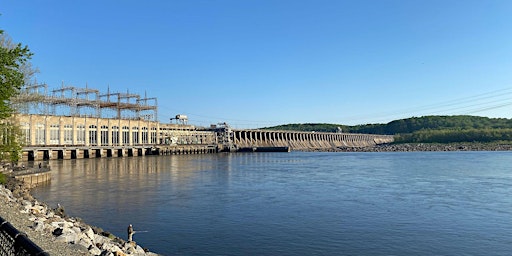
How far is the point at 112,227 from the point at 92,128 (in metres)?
79.4

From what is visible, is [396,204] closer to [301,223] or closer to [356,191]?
[356,191]

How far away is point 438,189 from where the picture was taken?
33.3 meters

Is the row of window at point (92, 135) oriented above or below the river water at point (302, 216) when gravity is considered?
above

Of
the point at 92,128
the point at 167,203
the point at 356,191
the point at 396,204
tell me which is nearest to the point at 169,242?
the point at 167,203

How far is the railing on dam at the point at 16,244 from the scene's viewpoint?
4480 mm

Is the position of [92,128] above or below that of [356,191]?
above

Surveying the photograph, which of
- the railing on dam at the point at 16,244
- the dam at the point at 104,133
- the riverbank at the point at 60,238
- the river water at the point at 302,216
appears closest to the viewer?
the railing on dam at the point at 16,244

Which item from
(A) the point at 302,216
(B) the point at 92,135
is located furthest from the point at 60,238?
(B) the point at 92,135

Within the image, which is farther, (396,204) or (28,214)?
(396,204)

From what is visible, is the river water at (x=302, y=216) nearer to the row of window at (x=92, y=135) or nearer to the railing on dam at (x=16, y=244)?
the railing on dam at (x=16, y=244)

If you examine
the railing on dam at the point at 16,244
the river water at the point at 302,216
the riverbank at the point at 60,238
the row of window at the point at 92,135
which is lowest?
the river water at the point at 302,216

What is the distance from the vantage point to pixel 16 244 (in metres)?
4.88

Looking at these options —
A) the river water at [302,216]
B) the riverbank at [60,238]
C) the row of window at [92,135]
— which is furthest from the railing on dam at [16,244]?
the row of window at [92,135]

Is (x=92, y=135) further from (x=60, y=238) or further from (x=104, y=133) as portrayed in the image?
(x=60, y=238)
